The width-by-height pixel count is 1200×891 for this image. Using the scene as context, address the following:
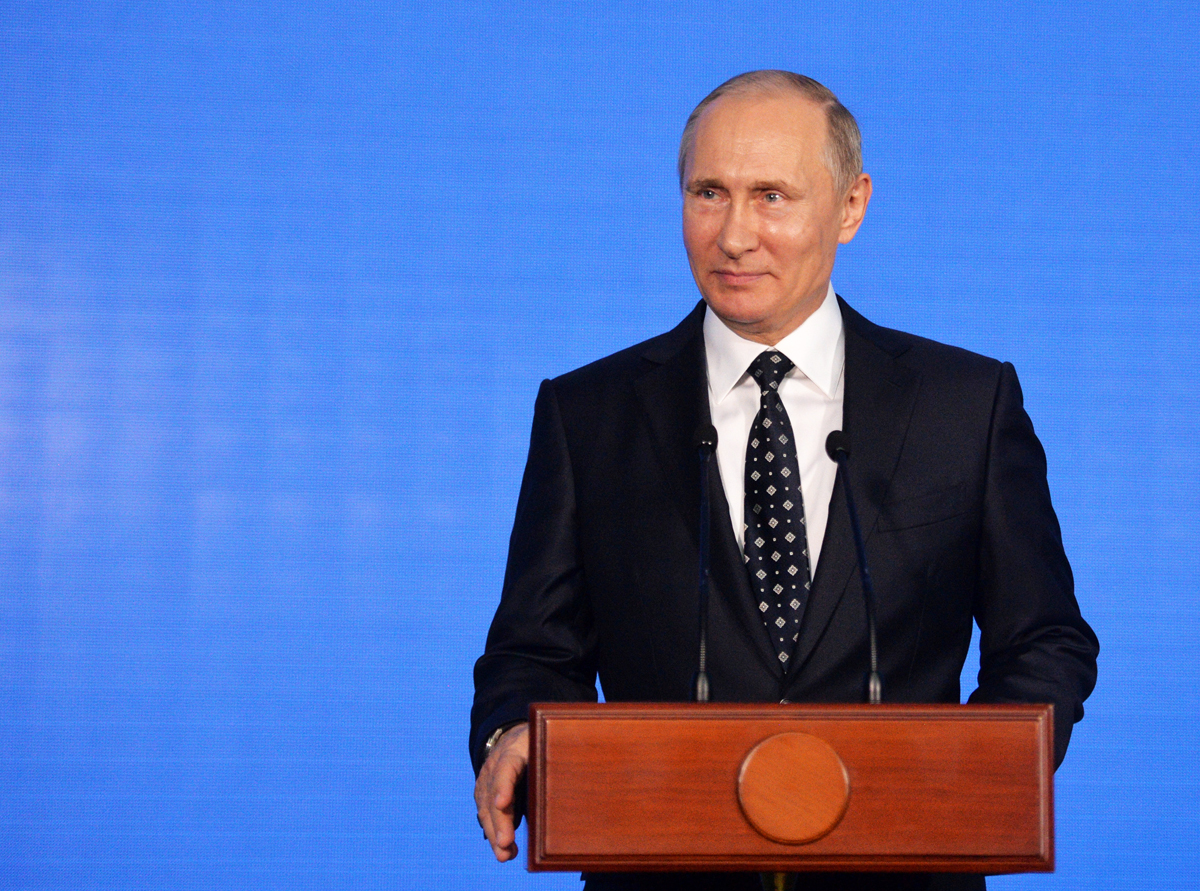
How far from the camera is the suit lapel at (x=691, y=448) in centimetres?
133

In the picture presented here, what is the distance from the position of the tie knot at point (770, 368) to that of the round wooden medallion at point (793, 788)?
620mm

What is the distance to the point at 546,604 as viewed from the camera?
146 cm

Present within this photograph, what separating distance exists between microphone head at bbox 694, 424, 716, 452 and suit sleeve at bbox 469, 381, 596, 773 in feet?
0.93

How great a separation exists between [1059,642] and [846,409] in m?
0.32

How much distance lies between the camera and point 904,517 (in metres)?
1.38

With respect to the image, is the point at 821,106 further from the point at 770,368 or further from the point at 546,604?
the point at 546,604

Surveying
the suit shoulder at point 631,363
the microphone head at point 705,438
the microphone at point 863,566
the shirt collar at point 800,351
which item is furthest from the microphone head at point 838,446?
the suit shoulder at point 631,363

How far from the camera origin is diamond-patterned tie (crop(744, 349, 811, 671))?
134 centimetres

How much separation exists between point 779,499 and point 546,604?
0.29 m

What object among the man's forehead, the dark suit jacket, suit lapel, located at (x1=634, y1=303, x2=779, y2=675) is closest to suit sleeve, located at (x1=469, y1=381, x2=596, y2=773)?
the dark suit jacket

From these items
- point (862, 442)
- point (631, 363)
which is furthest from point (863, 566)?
point (631, 363)

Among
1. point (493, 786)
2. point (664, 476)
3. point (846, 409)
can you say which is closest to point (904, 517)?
point (846, 409)

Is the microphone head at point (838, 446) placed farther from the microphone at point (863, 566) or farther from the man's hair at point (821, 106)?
the man's hair at point (821, 106)

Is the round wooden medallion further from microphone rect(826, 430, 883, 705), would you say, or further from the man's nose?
the man's nose
